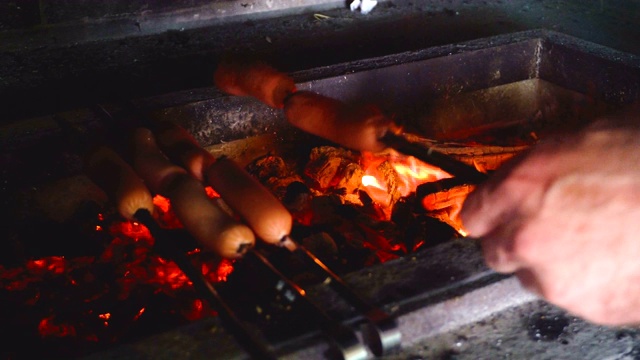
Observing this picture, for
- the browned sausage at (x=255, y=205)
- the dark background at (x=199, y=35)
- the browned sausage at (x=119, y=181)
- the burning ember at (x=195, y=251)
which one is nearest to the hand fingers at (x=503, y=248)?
the browned sausage at (x=255, y=205)

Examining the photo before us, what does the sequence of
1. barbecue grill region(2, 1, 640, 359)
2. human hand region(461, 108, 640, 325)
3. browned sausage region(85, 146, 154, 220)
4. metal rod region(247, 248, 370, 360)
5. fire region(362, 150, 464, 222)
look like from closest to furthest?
human hand region(461, 108, 640, 325) → metal rod region(247, 248, 370, 360) → barbecue grill region(2, 1, 640, 359) → browned sausage region(85, 146, 154, 220) → fire region(362, 150, 464, 222)

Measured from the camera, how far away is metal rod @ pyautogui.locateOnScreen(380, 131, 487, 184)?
2.07 metres

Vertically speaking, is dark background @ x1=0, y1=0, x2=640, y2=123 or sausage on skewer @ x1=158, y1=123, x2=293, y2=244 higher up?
dark background @ x1=0, y1=0, x2=640, y2=123

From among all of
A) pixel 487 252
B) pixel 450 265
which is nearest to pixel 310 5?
pixel 450 265

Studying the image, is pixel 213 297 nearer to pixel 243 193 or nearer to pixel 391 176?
pixel 243 193

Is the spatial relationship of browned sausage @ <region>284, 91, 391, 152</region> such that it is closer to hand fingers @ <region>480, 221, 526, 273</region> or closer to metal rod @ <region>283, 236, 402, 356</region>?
metal rod @ <region>283, 236, 402, 356</region>

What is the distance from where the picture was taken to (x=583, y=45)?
164 inches

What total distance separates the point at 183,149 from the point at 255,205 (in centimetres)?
67

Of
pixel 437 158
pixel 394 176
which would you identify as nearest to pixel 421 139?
pixel 394 176

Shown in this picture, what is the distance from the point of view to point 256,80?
2768 millimetres

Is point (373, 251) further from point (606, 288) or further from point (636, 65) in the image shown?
point (636, 65)

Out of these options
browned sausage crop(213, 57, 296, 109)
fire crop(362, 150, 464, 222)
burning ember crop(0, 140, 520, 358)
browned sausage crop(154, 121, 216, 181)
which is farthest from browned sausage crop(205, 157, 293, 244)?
fire crop(362, 150, 464, 222)

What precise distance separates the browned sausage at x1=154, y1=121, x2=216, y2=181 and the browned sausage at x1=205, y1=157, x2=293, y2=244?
243 mm

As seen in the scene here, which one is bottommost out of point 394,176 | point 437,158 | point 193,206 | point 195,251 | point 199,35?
point 195,251
